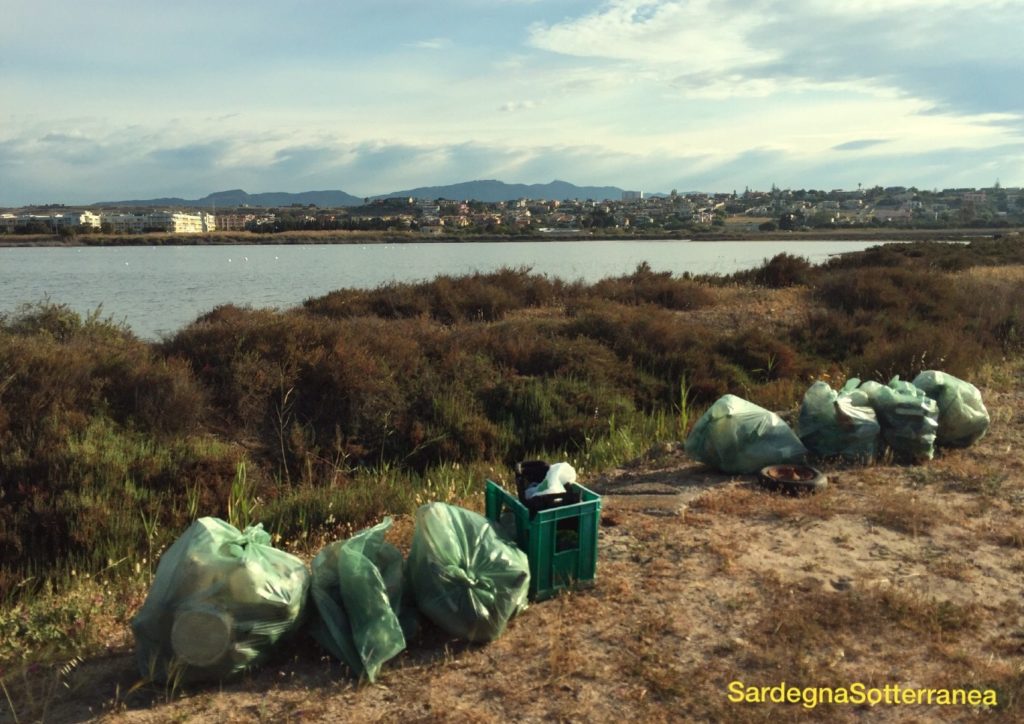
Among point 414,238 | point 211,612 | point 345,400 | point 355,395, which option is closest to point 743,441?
point 211,612

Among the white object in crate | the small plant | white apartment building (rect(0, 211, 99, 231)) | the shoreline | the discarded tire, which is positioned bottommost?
the small plant

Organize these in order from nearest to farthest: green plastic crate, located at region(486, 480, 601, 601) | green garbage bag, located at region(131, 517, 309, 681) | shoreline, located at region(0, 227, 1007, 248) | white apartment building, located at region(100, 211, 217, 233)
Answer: green garbage bag, located at region(131, 517, 309, 681) < green plastic crate, located at region(486, 480, 601, 601) < shoreline, located at region(0, 227, 1007, 248) < white apartment building, located at region(100, 211, 217, 233)

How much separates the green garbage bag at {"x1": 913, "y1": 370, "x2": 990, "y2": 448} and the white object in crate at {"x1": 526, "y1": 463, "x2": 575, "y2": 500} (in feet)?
15.3

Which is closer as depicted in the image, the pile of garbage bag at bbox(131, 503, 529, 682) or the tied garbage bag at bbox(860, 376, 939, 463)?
the pile of garbage bag at bbox(131, 503, 529, 682)

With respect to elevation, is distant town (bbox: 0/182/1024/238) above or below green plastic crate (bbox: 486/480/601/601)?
above

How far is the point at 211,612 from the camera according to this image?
11.7 feet

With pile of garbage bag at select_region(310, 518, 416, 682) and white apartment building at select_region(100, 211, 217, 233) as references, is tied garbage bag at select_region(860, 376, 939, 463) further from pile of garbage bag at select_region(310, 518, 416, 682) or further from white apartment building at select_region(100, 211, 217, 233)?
white apartment building at select_region(100, 211, 217, 233)

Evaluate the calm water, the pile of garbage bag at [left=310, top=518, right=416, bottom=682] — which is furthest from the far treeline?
the calm water

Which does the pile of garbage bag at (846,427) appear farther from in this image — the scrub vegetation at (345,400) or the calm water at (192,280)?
the calm water at (192,280)

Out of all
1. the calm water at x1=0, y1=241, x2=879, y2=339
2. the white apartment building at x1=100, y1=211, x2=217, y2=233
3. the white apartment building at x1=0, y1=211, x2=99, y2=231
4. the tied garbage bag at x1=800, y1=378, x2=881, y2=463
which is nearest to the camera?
the tied garbage bag at x1=800, y1=378, x2=881, y2=463

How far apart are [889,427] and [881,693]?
4324mm

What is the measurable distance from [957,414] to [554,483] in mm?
4921

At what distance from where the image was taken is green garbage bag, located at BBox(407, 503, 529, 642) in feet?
12.8

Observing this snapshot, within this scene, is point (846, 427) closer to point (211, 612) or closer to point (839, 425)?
point (839, 425)
